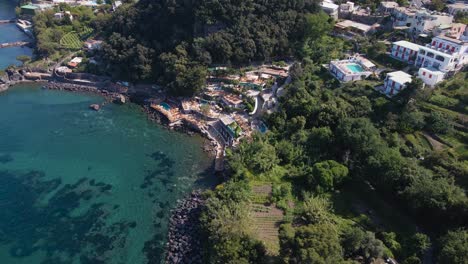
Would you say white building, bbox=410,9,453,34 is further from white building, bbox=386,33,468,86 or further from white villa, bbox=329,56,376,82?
white villa, bbox=329,56,376,82

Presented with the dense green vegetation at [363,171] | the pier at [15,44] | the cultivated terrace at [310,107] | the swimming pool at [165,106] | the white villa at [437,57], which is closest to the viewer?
the dense green vegetation at [363,171]

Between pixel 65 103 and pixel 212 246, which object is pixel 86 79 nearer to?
pixel 65 103

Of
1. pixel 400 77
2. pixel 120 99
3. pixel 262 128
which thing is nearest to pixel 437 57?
pixel 400 77

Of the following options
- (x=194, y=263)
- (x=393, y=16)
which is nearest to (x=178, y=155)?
(x=194, y=263)

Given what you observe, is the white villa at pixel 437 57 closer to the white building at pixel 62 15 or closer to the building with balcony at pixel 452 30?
the building with balcony at pixel 452 30

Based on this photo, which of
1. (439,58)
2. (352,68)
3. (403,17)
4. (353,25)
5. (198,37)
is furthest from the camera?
(353,25)

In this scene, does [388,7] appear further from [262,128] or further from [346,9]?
[262,128]

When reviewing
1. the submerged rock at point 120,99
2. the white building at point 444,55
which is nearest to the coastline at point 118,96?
the submerged rock at point 120,99
